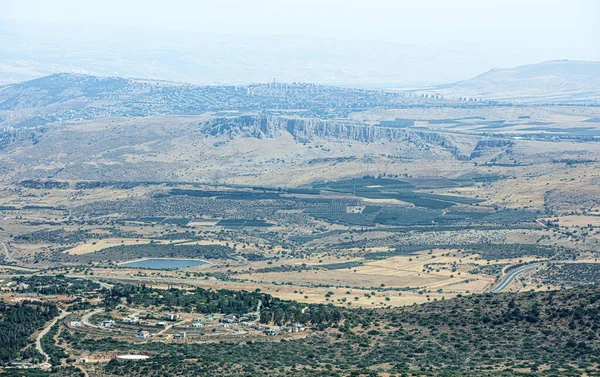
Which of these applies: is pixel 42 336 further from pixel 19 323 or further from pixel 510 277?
pixel 510 277

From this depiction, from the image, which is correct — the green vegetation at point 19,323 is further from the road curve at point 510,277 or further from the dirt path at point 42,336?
the road curve at point 510,277

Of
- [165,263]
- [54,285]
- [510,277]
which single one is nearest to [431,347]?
Result: [54,285]

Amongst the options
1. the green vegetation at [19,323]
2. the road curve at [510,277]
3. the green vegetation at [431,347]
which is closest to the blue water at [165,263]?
the road curve at [510,277]

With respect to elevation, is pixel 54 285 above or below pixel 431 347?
below

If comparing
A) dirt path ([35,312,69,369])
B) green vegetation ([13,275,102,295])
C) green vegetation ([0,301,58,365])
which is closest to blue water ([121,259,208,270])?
green vegetation ([13,275,102,295])

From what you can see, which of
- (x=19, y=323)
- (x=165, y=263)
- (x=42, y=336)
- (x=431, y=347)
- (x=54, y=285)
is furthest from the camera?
(x=165, y=263)

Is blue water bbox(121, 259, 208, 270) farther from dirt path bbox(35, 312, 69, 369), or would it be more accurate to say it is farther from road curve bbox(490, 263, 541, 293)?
dirt path bbox(35, 312, 69, 369)

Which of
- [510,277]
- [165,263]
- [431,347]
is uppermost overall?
[431,347]
